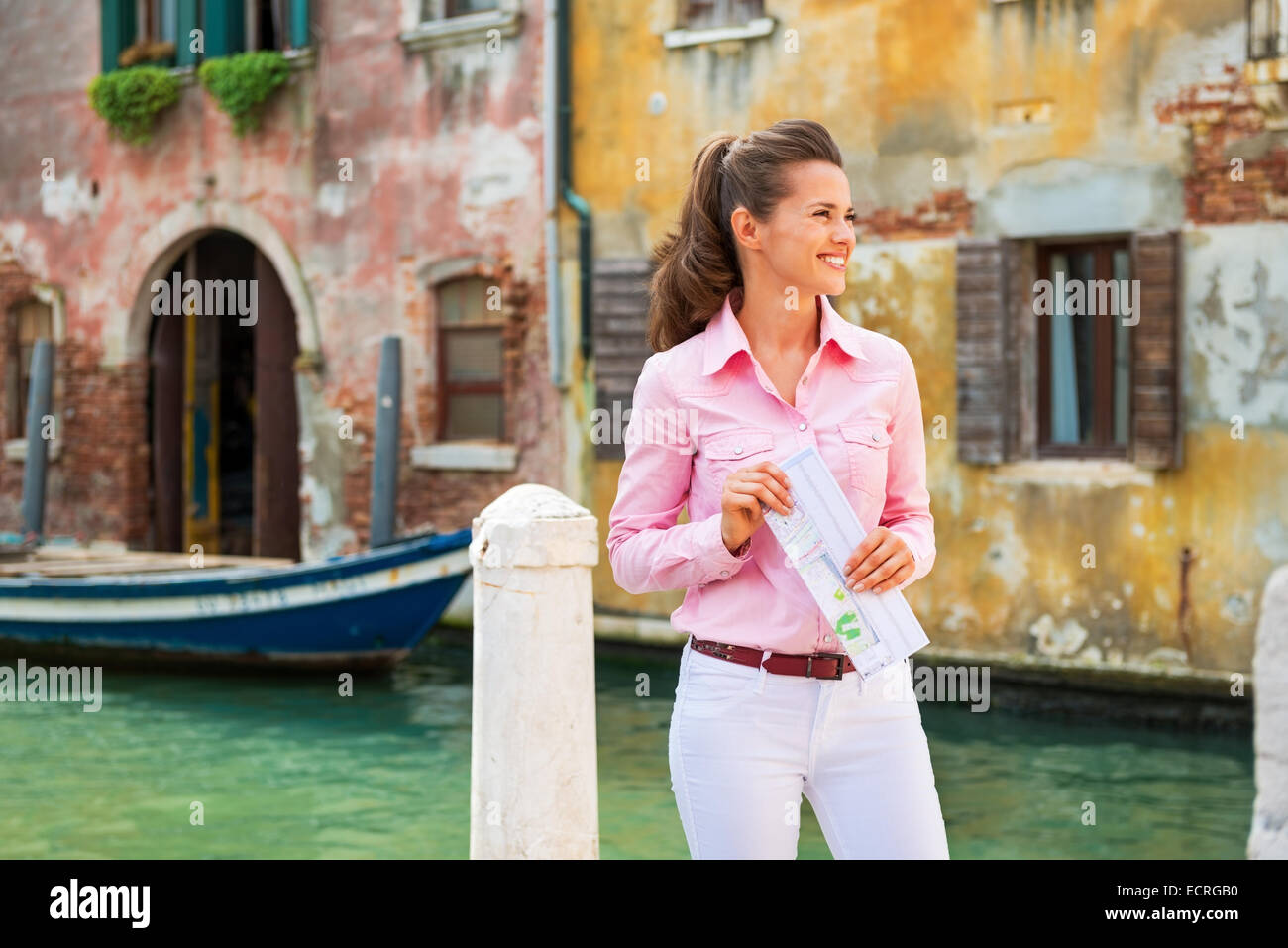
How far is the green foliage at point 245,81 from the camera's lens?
47.6 ft

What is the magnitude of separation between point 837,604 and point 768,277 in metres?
0.55

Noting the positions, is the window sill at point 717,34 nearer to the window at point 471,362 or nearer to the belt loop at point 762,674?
the window at point 471,362

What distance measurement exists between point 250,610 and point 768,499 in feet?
30.2

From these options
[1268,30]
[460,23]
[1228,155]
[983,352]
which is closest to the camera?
[1268,30]

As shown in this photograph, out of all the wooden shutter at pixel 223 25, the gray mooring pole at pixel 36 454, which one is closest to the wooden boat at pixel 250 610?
the gray mooring pole at pixel 36 454

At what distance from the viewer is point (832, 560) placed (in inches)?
106

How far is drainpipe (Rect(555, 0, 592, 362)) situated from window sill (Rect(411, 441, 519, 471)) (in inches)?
39.4

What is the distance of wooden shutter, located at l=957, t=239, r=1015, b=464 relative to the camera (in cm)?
1075

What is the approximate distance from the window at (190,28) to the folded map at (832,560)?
12450 millimetres

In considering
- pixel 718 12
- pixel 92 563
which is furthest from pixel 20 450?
pixel 718 12

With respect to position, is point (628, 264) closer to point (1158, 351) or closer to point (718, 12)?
point (718, 12)

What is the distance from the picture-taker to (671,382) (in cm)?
284

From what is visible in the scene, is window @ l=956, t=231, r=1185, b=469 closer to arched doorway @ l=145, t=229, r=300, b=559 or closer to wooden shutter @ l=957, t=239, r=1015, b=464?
wooden shutter @ l=957, t=239, r=1015, b=464

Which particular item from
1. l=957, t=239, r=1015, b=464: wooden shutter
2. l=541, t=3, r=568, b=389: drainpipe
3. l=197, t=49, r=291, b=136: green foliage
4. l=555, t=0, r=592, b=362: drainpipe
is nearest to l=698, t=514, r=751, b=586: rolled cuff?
l=957, t=239, r=1015, b=464: wooden shutter
